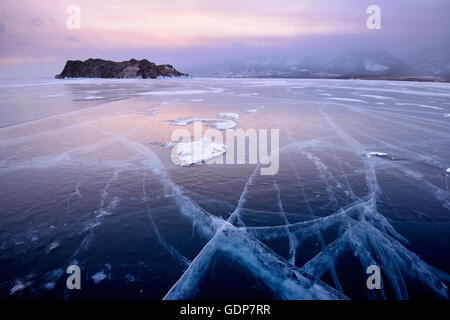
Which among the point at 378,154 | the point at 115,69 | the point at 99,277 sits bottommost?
the point at 99,277

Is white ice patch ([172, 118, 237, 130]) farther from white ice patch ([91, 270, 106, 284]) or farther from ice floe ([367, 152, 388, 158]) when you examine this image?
white ice patch ([91, 270, 106, 284])

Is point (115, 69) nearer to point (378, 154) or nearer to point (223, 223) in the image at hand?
point (378, 154)

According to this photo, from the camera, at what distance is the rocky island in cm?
11325

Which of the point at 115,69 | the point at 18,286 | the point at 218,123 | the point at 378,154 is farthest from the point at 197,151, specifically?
the point at 115,69

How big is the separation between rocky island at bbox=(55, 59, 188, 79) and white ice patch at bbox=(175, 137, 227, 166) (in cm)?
11416

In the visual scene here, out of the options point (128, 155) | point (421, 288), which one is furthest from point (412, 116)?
point (128, 155)

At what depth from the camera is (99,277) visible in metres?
3.57

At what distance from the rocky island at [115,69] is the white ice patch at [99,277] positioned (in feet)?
393

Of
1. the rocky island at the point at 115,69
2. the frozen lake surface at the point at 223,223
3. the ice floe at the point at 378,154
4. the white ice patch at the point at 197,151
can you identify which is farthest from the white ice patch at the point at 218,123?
the rocky island at the point at 115,69

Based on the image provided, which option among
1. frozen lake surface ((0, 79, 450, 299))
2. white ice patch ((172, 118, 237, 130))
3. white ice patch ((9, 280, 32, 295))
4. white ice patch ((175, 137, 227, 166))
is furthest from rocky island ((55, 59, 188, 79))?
white ice patch ((9, 280, 32, 295))

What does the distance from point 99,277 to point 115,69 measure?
13468 centimetres

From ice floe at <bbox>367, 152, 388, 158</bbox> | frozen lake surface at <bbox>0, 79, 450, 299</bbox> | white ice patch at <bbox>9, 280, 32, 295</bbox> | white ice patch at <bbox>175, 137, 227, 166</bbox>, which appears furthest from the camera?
ice floe at <bbox>367, 152, 388, 158</bbox>

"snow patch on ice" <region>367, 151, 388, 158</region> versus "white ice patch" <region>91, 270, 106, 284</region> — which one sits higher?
"snow patch on ice" <region>367, 151, 388, 158</region>
